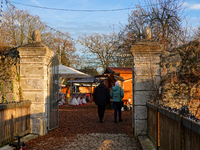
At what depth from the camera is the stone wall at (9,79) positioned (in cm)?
643

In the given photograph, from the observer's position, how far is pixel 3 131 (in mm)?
5082

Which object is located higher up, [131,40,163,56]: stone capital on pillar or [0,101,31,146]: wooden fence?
[131,40,163,56]: stone capital on pillar

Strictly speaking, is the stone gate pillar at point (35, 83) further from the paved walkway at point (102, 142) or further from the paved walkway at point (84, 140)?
the paved walkway at point (102, 142)

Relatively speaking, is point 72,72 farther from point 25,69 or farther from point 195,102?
point 195,102

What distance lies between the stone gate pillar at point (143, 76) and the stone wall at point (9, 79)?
→ 10.8ft

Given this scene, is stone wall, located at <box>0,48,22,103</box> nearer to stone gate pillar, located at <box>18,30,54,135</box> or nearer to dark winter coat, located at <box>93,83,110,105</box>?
stone gate pillar, located at <box>18,30,54,135</box>

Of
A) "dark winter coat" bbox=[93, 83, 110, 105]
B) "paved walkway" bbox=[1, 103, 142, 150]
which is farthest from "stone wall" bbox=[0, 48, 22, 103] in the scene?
"dark winter coat" bbox=[93, 83, 110, 105]

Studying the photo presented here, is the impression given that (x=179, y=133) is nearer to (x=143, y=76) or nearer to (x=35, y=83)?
(x=143, y=76)

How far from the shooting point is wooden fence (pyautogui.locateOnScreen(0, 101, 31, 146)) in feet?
16.6

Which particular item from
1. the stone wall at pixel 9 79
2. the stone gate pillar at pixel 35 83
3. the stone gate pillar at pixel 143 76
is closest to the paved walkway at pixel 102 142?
the stone gate pillar at pixel 143 76

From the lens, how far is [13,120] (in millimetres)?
5594

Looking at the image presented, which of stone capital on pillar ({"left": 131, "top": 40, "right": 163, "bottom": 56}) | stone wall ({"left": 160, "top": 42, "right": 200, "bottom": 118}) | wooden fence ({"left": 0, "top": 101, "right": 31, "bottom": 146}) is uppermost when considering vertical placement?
stone capital on pillar ({"left": 131, "top": 40, "right": 163, "bottom": 56})

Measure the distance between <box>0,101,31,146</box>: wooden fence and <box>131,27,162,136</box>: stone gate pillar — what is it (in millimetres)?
3004

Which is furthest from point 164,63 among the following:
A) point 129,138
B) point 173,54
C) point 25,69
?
point 25,69
